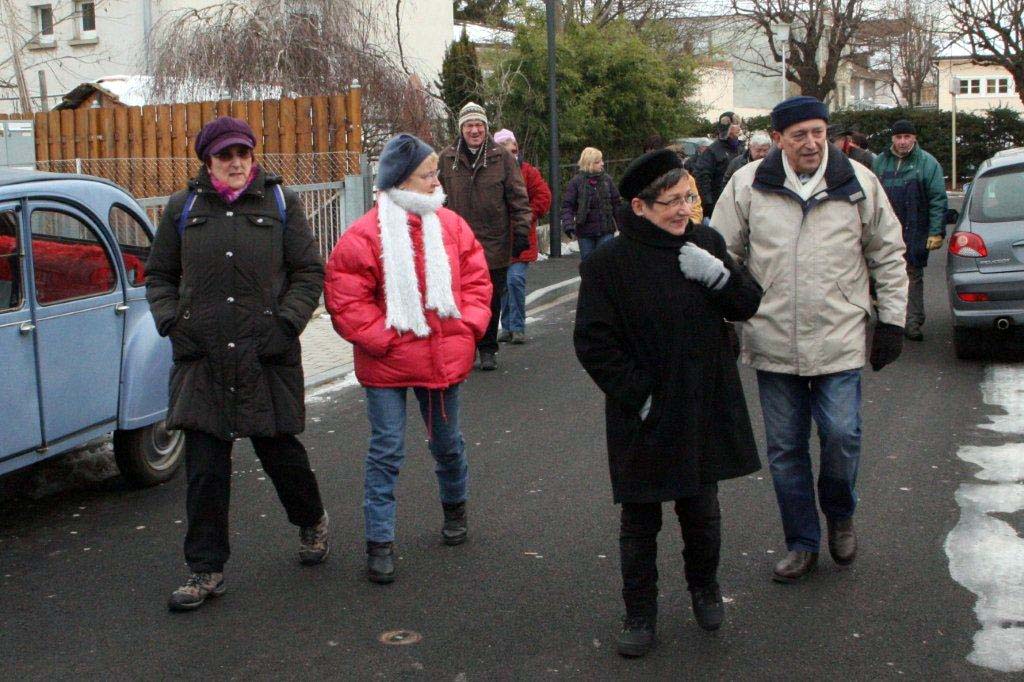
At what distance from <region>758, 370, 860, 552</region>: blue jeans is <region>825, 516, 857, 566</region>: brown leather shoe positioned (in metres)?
0.07

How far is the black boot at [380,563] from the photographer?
512cm

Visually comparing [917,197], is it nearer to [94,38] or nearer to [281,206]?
[281,206]

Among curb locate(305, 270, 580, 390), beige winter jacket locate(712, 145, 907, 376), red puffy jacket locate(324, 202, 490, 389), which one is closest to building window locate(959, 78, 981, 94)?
curb locate(305, 270, 580, 390)

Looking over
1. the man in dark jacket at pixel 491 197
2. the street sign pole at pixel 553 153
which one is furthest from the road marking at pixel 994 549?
the street sign pole at pixel 553 153

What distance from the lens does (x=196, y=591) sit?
4.87 metres

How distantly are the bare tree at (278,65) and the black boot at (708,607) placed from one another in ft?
44.9

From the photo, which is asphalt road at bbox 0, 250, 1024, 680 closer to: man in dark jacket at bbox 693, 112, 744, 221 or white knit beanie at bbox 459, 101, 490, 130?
white knit beanie at bbox 459, 101, 490, 130

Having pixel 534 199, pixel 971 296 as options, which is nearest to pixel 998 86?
pixel 534 199

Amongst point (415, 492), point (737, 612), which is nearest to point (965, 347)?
point (415, 492)

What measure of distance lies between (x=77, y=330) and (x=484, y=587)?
94.3 inches

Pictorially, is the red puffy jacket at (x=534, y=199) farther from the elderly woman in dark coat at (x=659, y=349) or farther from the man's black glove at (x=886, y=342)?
the elderly woman in dark coat at (x=659, y=349)

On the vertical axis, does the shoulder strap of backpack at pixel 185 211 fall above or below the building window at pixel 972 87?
below

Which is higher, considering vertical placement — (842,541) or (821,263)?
(821,263)

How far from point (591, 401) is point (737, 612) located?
13.8 feet
